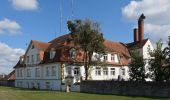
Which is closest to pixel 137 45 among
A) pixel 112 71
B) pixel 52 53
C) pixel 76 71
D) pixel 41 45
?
pixel 112 71

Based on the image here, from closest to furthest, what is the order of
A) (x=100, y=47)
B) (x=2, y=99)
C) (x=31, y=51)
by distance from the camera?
(x=2, y=99) → (x=100, y=47) → (x=31, y=51)

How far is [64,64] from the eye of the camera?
58875 mm

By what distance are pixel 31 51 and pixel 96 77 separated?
14.2 meters

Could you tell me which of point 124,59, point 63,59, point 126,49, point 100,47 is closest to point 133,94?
point 100,47

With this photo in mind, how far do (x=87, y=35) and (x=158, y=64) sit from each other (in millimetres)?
14619

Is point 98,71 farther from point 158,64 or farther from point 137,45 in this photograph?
point 158,64

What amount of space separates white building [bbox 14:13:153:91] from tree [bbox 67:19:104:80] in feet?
13.5

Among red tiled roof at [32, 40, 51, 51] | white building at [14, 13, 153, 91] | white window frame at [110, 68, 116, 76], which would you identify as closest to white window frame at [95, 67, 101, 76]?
white building at [14, 13, 153, 91]

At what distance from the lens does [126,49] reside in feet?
241

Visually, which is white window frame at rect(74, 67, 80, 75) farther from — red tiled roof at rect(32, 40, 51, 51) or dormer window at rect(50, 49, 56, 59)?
red tiled roof at rect(32, 40, 51, 51)

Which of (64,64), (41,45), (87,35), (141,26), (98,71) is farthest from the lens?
(141,26)

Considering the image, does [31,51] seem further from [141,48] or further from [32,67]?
[141,48]

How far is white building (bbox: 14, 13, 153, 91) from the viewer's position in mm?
58875

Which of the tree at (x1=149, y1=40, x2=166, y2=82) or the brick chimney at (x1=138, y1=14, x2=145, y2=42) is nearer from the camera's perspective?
the tree at (x1=149, y1=40, x2=166, y2=82)
